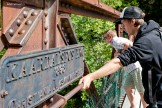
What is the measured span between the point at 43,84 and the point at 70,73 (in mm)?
514

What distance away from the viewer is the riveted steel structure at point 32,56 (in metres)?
1.42

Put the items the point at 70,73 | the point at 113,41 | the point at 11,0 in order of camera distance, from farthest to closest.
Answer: the point at 113,41
the point at 70,73
the point at 11,0

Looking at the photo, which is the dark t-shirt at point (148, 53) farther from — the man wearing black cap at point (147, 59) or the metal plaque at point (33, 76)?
the metal plaque at point (33, 76)

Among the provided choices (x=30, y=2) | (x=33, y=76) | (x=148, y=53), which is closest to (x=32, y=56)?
(x=33, y=76)

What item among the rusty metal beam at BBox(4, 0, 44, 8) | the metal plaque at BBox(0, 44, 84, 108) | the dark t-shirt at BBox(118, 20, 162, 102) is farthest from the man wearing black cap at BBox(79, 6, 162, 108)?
the rusty metal beam at BBox(4, 0, 44, 8)

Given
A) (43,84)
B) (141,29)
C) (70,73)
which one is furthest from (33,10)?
(141,29)

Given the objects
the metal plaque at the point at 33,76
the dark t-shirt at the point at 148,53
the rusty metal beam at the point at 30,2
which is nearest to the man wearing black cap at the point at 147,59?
the dark t-shirt at the point at 148,53

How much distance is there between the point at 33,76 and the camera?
1606mm

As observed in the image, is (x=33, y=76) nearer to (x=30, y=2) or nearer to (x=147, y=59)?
(x=30, y=2)

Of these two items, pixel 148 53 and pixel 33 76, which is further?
pixel 148 53

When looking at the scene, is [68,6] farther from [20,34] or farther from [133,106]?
[133,106]

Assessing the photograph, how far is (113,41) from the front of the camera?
4328 millimetres

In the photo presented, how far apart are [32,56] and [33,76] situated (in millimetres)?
99

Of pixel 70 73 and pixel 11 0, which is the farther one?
pixel 70 73
